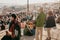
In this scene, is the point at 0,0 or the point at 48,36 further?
the point at 48,36

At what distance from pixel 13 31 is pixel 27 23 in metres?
0.17

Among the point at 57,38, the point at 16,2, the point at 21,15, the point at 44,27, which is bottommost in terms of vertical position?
the point at 57,38


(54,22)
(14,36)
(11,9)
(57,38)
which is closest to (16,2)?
(11,9)

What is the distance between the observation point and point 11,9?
4.47ft

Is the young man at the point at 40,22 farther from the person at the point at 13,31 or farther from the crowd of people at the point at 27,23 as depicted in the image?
the person at the point at 13,31

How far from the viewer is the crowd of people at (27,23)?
1.36 m

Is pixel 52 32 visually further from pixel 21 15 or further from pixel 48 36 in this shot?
pixel 21 15

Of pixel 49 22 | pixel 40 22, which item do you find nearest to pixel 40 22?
pixel 40 22

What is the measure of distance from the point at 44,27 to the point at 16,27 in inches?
12.1

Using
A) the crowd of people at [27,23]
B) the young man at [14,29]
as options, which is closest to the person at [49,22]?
the crowd of people at [27,23]

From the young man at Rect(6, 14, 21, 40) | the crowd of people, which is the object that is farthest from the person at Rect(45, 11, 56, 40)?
the young man at Rect(6, 14, 21, 40)

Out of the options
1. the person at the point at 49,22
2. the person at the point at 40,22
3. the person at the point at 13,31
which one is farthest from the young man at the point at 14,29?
the person at the point at 49,22

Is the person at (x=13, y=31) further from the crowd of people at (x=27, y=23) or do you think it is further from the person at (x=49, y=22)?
the person at (x=49, y=22)

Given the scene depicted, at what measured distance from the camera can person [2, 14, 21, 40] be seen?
1.36m
